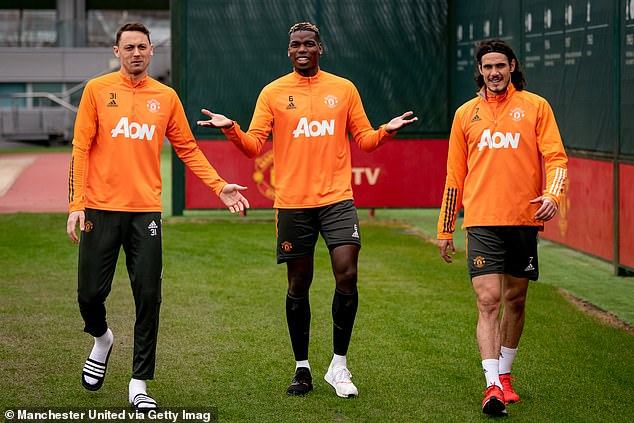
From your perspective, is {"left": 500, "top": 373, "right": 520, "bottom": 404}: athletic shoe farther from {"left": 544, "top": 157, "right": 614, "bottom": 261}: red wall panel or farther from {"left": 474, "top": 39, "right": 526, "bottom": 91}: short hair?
{"left": 544, "top": 157, "right": 614, "bottom": 261}: red wall panel

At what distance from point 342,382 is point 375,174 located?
11117 millimetres

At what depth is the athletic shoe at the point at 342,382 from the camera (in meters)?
7.62

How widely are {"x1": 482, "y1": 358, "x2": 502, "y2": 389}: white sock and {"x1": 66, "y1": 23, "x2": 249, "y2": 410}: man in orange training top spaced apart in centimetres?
180

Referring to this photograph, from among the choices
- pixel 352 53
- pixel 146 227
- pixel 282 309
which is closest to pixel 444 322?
pixel 282 309

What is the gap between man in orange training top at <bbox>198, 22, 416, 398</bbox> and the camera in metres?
7.73

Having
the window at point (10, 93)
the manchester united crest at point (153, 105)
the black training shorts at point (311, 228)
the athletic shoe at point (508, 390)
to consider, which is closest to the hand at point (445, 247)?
the black training shorts at point (311, 228)

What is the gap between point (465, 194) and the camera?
7543mm

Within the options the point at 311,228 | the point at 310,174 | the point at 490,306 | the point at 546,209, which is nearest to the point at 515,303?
the point at 490,306

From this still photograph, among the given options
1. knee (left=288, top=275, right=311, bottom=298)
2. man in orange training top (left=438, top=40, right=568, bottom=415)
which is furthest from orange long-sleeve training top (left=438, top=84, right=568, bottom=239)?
knee (left=288, top=275, right=311, bottom=298)

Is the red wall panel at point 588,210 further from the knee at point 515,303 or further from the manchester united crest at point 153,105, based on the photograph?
the manchester united crest at point 153,105

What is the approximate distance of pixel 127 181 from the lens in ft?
24.0

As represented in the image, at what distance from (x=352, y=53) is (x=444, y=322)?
8.59 m

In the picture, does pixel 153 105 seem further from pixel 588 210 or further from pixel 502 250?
pixel 588 210

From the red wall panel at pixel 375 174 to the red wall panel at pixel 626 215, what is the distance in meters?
5.49
